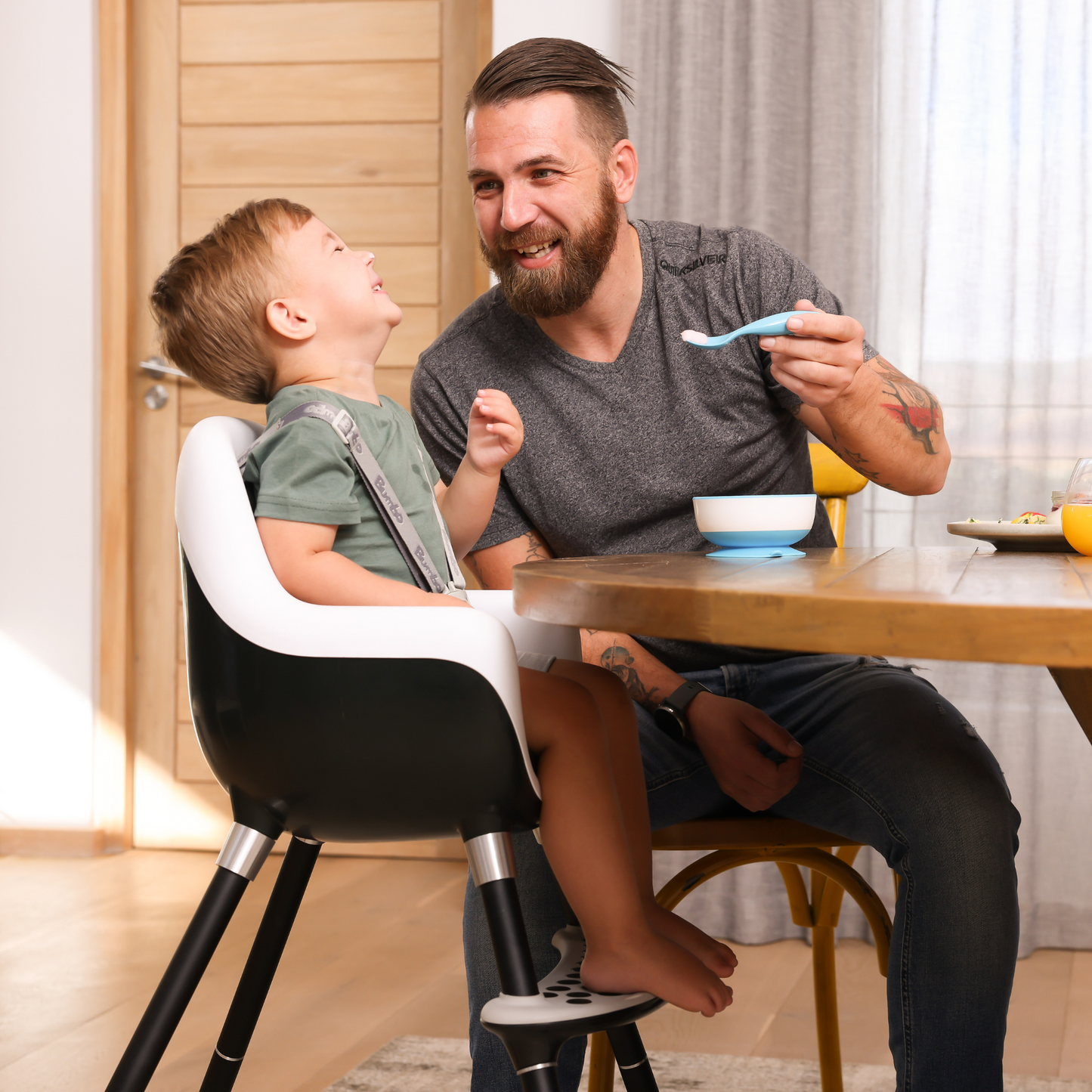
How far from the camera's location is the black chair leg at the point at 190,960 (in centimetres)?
86

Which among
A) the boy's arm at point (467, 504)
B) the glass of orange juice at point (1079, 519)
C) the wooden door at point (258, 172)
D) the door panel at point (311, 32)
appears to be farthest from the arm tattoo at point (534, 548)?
the door panel at point (311, 32)

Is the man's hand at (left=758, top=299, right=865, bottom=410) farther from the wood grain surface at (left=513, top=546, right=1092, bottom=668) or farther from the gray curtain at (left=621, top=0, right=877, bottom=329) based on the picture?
the gray curtain at (left=621, top=0, right=877, bottom=329)

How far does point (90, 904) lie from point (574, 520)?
1.67m

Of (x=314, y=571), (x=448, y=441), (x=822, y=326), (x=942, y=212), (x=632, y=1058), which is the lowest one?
(x=632, y=1058)

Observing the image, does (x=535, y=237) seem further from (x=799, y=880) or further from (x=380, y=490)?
(x=799, y=880)

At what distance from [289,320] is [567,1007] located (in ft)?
2.40

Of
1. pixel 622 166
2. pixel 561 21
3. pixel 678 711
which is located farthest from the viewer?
pixel 561 21

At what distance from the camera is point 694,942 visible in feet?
3.60

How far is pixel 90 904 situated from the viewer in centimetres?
252

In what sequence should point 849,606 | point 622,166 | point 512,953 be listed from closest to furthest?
1. point 849,606
2. point 512,953
3. point 622,166

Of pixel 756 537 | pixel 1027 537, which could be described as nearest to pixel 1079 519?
pixel 1027 537

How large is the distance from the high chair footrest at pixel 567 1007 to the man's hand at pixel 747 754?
27 centimetres

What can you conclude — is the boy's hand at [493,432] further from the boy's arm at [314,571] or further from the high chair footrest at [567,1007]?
the high chair footrest at [567,1007]

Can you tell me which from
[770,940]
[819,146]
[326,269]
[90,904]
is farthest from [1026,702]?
[90,904]
